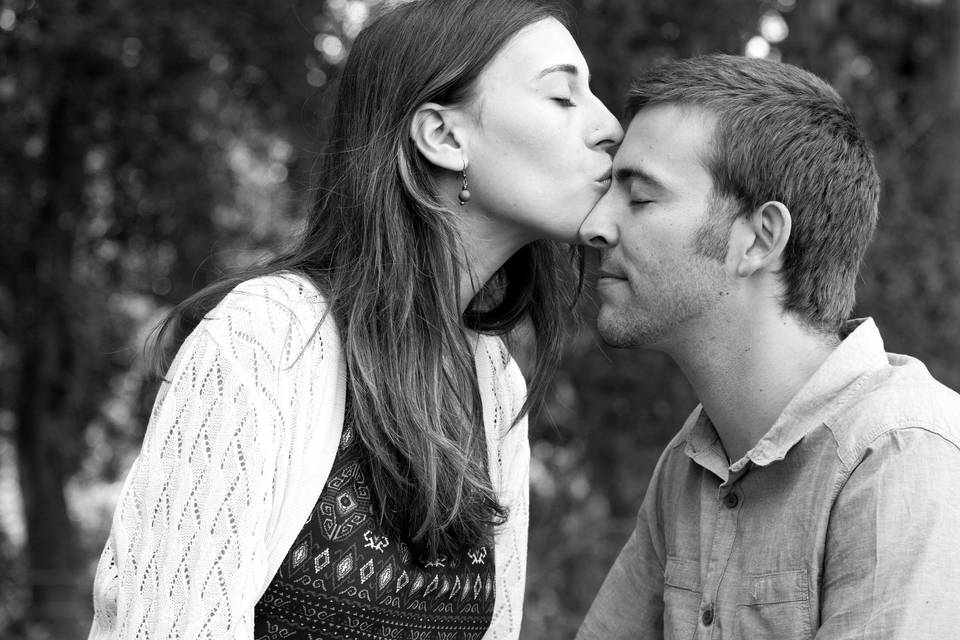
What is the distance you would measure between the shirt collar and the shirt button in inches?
10.9

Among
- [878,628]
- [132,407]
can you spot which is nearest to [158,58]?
[132,407]

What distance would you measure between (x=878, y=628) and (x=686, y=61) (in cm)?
131

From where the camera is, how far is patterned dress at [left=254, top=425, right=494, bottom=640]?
7.50ft

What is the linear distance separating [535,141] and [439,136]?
23 cm

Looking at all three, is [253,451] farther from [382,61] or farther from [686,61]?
[686,61]

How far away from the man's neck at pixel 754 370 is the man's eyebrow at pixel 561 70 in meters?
0.69

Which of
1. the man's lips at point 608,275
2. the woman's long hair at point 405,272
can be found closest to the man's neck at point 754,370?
the man's lips at point 608,275

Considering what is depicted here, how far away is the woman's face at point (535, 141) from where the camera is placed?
101 inches

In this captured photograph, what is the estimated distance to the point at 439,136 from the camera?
2.61 meters

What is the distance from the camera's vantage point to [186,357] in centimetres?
224

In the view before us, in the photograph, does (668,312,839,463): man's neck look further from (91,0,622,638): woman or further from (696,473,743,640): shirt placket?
(91,0,622,638): woman

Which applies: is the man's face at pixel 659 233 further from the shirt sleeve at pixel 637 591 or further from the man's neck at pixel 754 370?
the shirt sleeve at pixel 637 591

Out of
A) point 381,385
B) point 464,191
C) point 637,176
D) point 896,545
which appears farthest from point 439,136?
point 896,545

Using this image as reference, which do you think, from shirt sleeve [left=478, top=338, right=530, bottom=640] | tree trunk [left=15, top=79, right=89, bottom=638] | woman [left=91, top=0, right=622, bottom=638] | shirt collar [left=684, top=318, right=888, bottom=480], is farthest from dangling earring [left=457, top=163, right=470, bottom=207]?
tree trunk [left=15, top=79, right=89, bottom=638]
